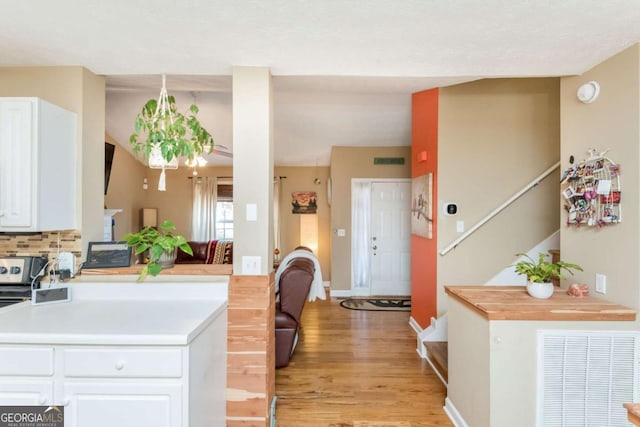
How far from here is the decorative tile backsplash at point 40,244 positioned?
7.06ft

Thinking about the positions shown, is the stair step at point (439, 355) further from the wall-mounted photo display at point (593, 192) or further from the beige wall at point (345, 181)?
the beige wall at point (345, 181)

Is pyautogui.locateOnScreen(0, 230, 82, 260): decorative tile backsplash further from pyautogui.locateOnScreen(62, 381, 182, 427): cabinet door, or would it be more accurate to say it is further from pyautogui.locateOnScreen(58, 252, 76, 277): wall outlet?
pyautogui.locateOnScreen(62, 381, 182, 427): cabinet door

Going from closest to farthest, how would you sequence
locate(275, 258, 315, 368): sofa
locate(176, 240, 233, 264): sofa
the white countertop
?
the white countertop → locate(275, 258, 315, 368): sofa → locate(176, 240, 233, 264): sofa

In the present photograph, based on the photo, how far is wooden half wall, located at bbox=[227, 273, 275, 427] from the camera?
208 centimetres

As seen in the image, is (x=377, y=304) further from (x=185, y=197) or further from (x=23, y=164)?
(x=185, y=197)

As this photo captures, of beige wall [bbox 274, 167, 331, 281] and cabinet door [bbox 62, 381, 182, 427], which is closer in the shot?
cabinet door [bbox 62, 381, 182, 427]

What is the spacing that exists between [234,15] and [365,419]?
2.59 metres

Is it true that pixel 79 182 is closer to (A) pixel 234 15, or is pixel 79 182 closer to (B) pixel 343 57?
(A) pixel 234 15

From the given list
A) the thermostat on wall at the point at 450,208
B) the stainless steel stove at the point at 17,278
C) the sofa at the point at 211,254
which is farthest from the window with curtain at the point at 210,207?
the stainless steel stove at the point at 17,278

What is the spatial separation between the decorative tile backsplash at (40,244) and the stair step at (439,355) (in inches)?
112

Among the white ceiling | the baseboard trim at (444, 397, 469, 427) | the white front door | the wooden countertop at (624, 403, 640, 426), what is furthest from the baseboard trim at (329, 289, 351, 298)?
the wooden countertop at (624, 403, 640, 426)

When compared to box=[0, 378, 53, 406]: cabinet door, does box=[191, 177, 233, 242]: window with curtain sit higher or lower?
higher

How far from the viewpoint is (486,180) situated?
342cm

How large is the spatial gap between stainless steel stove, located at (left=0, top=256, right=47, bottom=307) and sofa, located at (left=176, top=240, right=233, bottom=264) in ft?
10.9
